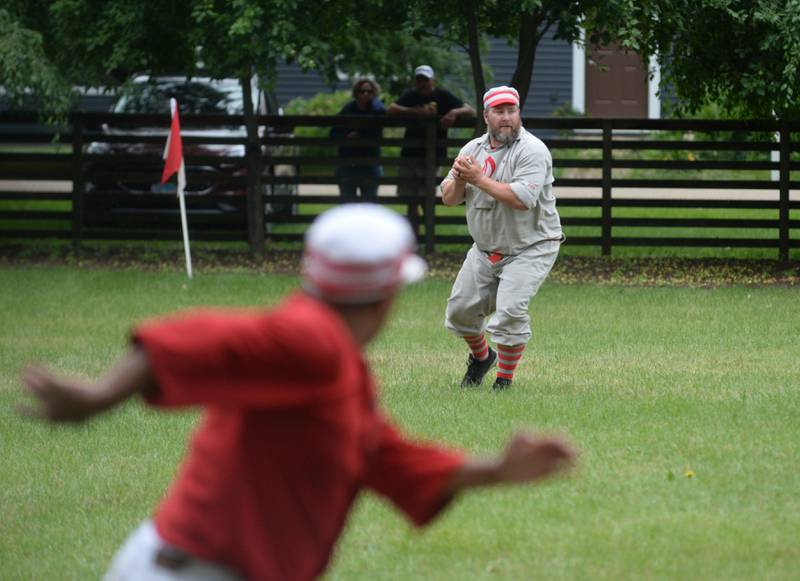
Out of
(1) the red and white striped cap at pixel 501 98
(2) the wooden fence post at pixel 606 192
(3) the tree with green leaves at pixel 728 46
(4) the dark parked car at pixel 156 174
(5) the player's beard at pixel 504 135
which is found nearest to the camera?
(1) the red and white striped cap at pixel 501 98

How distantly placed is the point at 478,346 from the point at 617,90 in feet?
73.0

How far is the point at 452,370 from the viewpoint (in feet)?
32.6

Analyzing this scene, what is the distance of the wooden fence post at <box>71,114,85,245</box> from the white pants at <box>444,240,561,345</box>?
30.1 ft

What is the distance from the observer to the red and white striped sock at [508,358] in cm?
888

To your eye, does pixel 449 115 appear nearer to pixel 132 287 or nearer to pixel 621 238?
pixel 621 238

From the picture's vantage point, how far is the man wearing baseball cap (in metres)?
2.66

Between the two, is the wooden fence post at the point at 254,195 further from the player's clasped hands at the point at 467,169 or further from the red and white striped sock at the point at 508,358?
the player's clasped hands at the point at 467,169

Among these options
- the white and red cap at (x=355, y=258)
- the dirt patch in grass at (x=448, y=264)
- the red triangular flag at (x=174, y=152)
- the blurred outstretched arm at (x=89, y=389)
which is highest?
the white and red cap at (x=355, y=258)

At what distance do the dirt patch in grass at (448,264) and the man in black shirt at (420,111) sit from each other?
0.89 m

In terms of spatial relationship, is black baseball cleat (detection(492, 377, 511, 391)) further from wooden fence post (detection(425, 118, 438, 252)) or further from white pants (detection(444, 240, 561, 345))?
wooden fence post (detection(425, 118, 438, 252))

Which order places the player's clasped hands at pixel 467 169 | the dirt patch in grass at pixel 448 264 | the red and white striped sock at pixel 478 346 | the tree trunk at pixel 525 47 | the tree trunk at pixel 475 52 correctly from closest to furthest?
the player's clasped hands at pixel 467 169, the red and white striped sock at pixel 478 346, the dirt patch in grass at pixel 448 264, the tree trunk at pixel 475 52, the tree trunk at pixel 525 47

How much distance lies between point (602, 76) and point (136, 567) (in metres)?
28.3

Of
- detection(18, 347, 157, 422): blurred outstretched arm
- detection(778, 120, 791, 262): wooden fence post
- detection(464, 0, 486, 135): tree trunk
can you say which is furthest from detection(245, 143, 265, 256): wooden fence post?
detection(18, 347, 157, 422): blurred outstretched arm

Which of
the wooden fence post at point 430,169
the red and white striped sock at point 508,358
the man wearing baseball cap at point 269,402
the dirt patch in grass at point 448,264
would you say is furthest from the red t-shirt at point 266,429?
the wooden fence post at point 430,169
